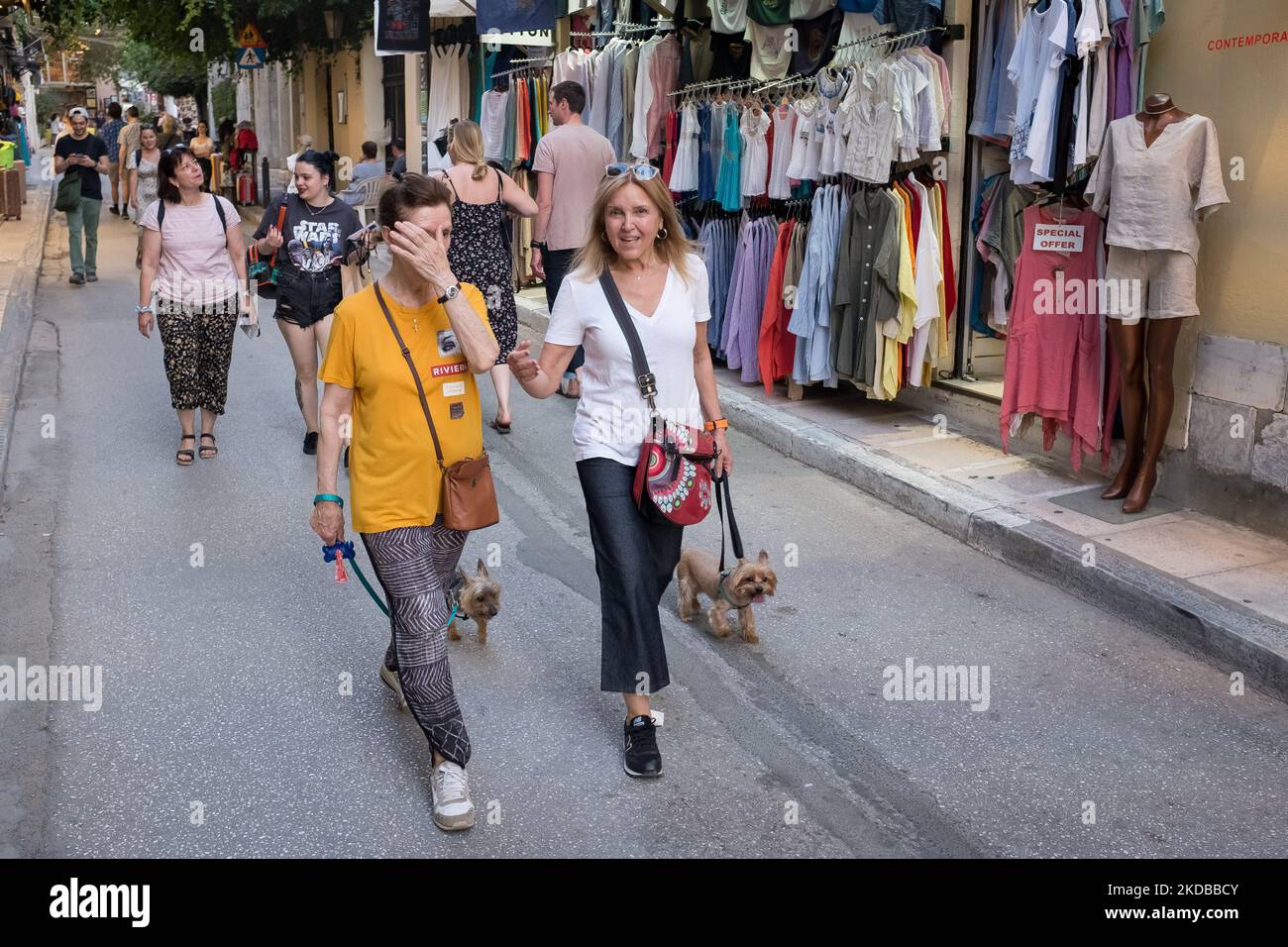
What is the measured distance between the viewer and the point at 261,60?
22078 mm

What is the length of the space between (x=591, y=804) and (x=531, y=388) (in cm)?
127

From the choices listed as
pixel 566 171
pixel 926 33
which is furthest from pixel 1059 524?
pixel 566 171

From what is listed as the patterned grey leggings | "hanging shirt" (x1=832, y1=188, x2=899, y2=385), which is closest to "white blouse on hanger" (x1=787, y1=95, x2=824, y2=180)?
"hanging shirt" (x1=832, y1=188, x2=899, y2=385)

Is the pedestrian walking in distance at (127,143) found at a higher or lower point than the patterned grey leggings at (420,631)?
higher

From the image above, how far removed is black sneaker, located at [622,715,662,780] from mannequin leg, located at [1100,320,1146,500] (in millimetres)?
3455

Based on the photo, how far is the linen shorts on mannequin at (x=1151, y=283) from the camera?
6.09 meters

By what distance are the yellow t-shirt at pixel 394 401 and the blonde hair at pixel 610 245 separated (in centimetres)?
43

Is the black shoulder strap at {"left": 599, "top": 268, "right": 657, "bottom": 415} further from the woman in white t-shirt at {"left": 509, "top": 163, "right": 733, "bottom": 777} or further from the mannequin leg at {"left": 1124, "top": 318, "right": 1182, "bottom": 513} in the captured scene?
the mannequin leg at {"left": 1124, "top": 318, "right": 1182, "bottom": 513}

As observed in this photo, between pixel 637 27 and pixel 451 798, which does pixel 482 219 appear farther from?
pixel 451 798

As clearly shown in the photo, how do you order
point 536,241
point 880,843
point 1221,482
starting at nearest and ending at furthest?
point 880,843 < point 1221,482 < point 536,241

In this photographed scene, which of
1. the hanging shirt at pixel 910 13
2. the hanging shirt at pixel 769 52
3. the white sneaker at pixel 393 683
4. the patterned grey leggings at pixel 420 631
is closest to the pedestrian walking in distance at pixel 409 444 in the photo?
the patterned grey leggings at pixel 420 631

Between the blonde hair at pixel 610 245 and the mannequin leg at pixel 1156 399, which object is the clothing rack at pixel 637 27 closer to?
the mannequin leg at pixel 1156 399
